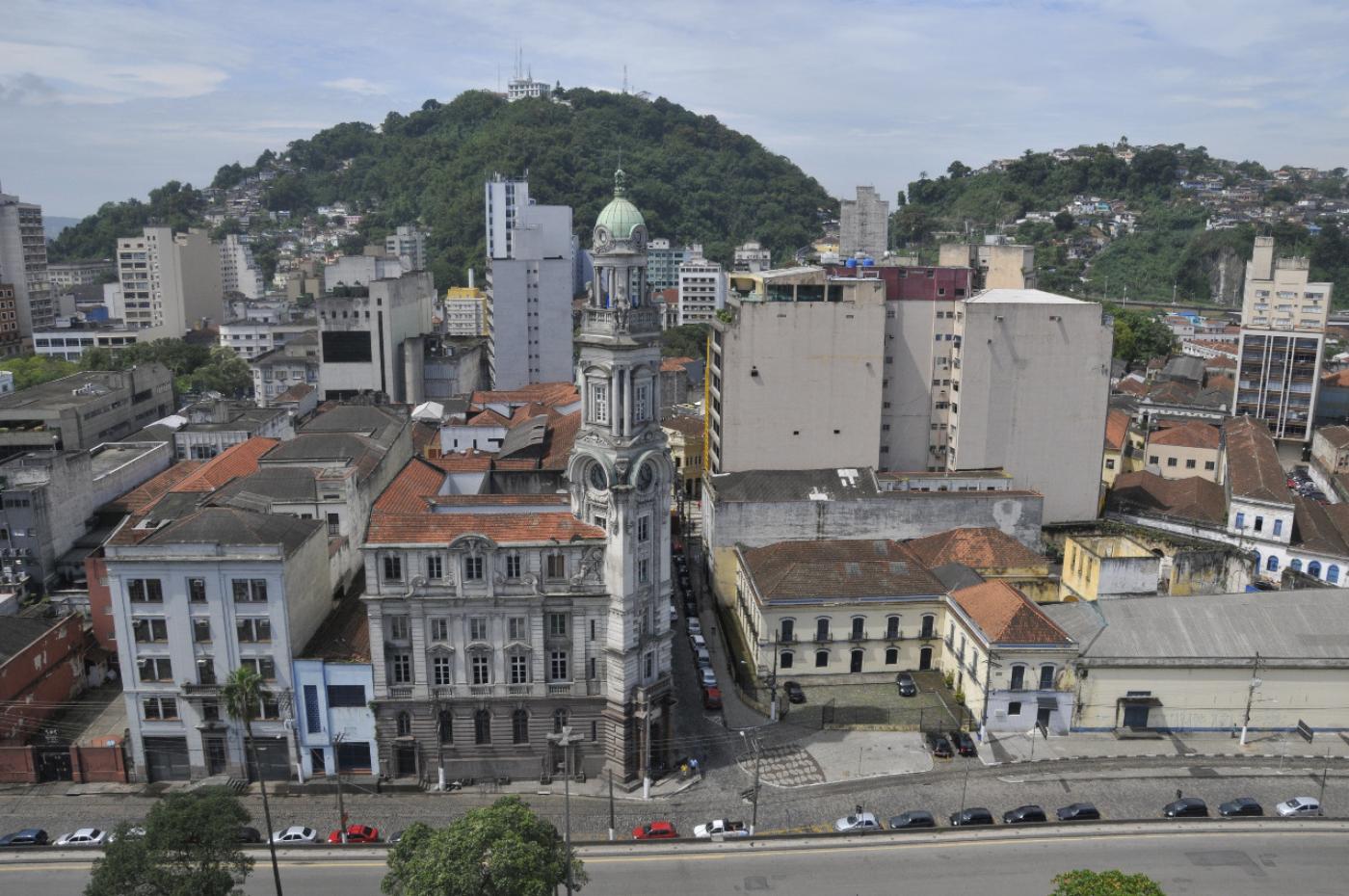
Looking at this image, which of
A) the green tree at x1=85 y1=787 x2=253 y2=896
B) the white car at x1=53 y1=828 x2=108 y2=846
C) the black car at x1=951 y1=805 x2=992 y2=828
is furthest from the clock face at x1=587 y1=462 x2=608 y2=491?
the white car at x1=53 y1=828 x2=108 y2=846

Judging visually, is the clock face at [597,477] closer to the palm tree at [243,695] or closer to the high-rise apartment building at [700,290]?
the palm tree at [243,695]

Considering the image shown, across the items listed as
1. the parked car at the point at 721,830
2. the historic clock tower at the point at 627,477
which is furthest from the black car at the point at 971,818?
the historic clock tower at the point at 627,477

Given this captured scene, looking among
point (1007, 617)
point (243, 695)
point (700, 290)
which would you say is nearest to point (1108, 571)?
point (1007, 617)

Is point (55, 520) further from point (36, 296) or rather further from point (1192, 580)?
point (36, 296)

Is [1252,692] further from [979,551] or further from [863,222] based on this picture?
[863,222]

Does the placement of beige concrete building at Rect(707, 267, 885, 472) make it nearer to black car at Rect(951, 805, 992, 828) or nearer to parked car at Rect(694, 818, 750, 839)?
parked car at Rect(694, 818, 750, 839)

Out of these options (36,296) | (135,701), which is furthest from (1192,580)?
(36,296)
